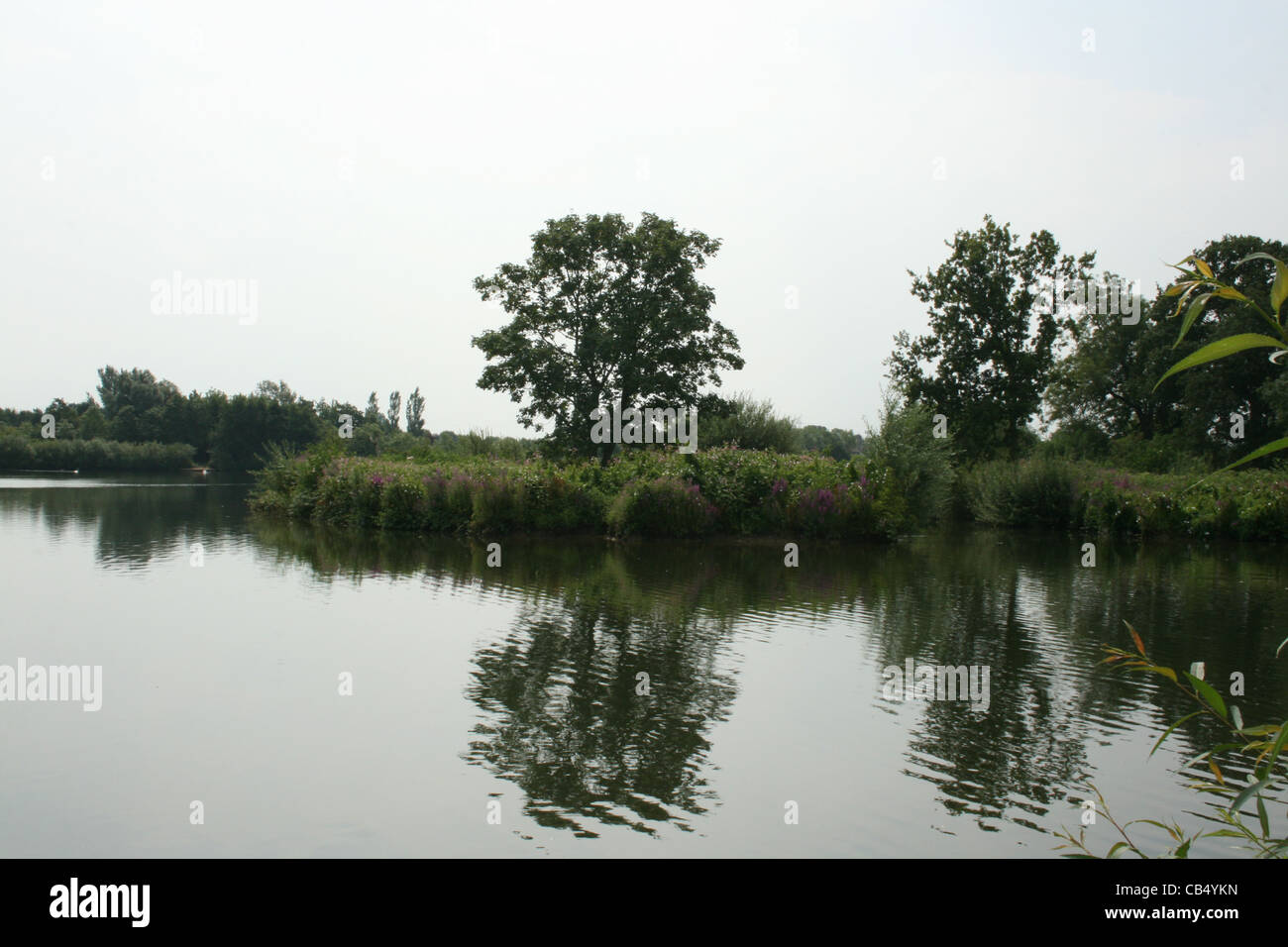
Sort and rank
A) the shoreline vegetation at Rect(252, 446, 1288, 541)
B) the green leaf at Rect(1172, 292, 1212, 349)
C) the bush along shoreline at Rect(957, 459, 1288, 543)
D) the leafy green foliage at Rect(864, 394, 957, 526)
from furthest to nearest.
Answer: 1. the bush along shoreline at Rect(957, 459, 1288, 543)
2. the leafy green foliage at Rect(864, 394, 957, 526)
3. the shoreline vegetation at Rect(252, 446, 1288, 541)
4. the green leaf at Rect(1172, 292, 1212, 349)

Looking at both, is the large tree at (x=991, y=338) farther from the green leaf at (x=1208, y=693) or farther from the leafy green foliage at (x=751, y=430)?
the green leaf at (x=1208, y=693)

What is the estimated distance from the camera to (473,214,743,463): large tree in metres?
40.1

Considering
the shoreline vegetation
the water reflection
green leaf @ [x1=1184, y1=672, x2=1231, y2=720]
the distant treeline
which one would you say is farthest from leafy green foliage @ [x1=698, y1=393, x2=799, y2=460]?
green leaf @ [x1=1184, y1=672, x2=1231, y2=720]

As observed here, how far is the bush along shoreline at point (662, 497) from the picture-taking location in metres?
26.0

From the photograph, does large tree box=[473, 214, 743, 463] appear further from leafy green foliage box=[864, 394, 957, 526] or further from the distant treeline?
leafy green foliage box=[864, 394, 957, 526]

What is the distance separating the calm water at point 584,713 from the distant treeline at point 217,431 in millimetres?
23949

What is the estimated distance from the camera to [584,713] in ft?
27.4

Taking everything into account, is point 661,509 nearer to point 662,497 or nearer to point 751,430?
point 662,497

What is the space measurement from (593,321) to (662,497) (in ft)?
55.7

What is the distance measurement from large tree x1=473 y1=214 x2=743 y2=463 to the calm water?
74.5 ft

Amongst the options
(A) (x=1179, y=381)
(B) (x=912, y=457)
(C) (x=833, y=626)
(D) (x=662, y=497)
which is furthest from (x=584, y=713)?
(A) (x=1179, y=381)
